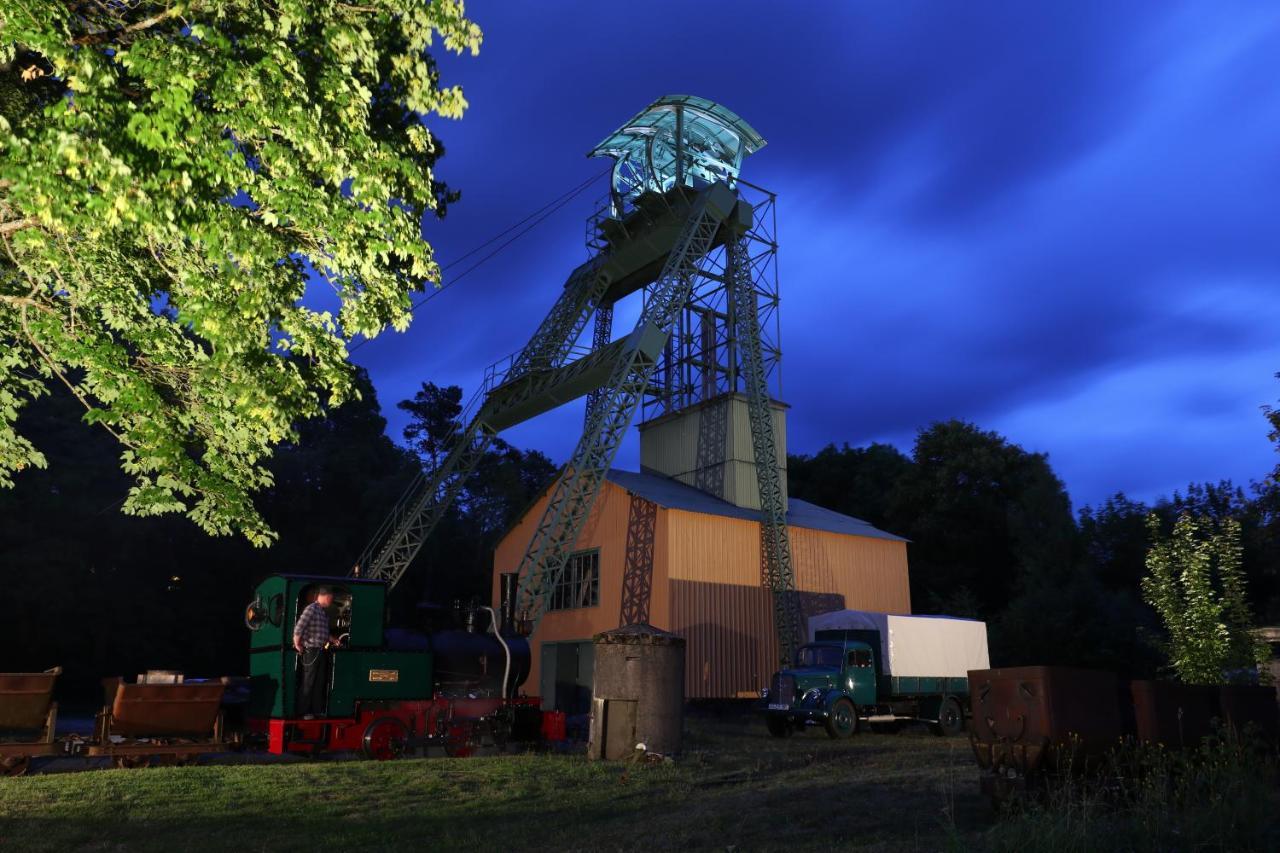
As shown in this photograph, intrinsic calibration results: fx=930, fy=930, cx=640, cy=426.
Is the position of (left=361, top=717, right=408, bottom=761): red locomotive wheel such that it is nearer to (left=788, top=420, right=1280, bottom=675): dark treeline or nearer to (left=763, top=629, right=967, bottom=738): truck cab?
(left=763, top=629, right=967, bottom=738): truck cab

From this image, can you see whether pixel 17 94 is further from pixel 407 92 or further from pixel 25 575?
pixel 25 575

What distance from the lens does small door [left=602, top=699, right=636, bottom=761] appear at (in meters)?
14.8

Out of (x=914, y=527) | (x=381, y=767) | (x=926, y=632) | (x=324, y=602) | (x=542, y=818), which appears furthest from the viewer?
(x=914, y=527)

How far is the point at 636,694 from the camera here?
1514 cm

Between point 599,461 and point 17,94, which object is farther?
point 599,461

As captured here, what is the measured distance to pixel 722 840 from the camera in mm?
8219

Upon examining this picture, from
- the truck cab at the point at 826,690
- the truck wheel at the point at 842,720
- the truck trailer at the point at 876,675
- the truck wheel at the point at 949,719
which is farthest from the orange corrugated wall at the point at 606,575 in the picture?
the truck wheel at the point at 949,719

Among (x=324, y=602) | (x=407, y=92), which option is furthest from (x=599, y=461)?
(x=407, y=92)

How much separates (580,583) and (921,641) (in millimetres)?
11403

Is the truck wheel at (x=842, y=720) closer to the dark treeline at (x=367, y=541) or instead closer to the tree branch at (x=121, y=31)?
the dark treeline at (x=367, y=541)

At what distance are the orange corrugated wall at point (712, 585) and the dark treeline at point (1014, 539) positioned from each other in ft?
23.1

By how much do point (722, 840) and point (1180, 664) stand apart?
37.6ft

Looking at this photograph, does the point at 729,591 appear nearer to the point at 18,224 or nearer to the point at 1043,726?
the point at 1043,726

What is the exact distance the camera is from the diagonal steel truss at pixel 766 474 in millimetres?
29156
